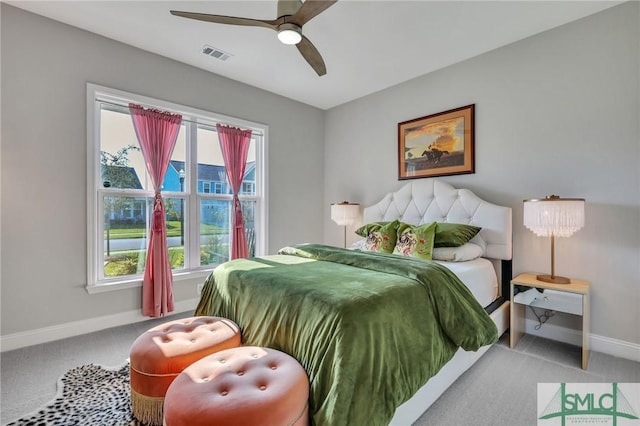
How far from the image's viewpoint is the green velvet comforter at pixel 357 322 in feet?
4.18

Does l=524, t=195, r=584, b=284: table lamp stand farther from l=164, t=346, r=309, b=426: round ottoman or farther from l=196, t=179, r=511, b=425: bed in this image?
l=164, t=346, r=309, b=426: round ottoman

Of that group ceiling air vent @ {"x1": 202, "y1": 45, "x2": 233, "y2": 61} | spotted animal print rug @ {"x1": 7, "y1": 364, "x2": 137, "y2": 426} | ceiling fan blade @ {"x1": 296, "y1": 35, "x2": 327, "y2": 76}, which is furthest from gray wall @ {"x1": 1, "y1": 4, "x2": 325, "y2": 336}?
ceiling fan blade @ {"x1": 296, "y1": 35, "x2": 327, "y2": 76}

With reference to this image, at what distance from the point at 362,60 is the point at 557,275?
2880 mm

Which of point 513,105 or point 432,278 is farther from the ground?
point 513,105

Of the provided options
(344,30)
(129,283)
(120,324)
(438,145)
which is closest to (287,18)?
(344,30)

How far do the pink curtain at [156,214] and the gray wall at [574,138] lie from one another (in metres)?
3.15

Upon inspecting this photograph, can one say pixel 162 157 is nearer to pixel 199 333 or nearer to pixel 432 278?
pixel 199 333

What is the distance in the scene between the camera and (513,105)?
2.87 meters

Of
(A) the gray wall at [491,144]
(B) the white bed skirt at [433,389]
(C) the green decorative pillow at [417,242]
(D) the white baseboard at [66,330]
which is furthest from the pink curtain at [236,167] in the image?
(B) the white bed skirt at [433,389]

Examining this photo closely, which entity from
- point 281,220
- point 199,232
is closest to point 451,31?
point 281,220

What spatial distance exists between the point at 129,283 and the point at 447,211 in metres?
3.45

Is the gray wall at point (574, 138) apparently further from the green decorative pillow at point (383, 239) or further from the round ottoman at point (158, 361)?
the round ottoman at point (158, 361)

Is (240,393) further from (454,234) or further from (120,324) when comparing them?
(120,324)

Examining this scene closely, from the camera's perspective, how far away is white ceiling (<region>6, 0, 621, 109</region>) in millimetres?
2371
